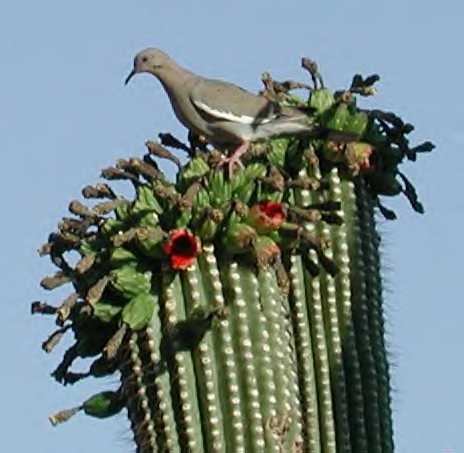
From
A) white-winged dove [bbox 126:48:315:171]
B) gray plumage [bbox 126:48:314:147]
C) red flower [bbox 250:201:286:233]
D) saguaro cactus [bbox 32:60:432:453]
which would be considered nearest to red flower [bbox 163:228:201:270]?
saguaro cactus [bbox 32:60:432:453]

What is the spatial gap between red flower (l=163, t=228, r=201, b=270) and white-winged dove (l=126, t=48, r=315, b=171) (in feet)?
2.30

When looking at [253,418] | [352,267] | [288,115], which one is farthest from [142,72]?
[253,418]

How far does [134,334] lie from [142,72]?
1.56 m

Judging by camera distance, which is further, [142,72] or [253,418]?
[142,72]

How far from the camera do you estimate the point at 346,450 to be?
26.6ft

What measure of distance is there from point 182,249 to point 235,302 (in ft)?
0.93

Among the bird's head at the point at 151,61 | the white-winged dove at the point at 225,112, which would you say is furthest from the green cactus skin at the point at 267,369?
the bird's head at the point at 151,61

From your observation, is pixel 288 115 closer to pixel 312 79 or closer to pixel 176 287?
pixel 312 79

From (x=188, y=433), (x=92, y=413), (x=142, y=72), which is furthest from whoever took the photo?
(x=142, y=72)

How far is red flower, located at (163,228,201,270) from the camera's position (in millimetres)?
7754

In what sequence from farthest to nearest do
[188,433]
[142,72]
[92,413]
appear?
[142,72] < [92,413] < [188,433]

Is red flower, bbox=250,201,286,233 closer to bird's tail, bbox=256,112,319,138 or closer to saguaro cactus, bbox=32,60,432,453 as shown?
saguaro cactus, bbox=32,60,432,453

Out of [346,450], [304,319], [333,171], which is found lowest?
[346,450]

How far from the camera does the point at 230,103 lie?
8617mm
